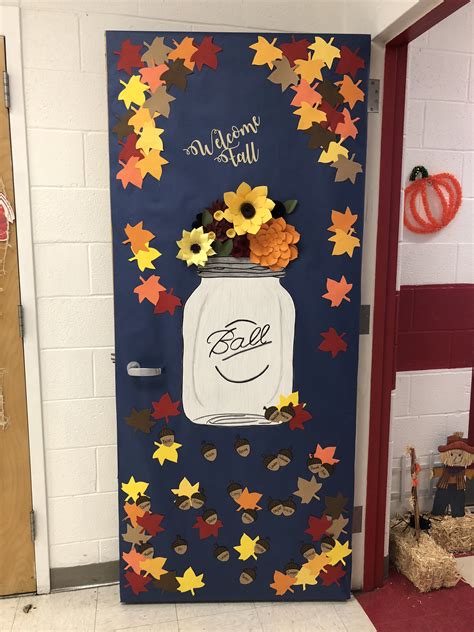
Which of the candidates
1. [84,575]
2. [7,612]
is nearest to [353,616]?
[84,575]

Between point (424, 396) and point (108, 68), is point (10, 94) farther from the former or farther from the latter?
point (424, 396)

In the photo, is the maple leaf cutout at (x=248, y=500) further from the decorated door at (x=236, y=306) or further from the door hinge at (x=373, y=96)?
the door hinge at (x=373, y=96)

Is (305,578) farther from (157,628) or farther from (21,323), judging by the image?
(21,323)

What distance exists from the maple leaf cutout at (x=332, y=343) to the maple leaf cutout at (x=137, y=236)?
73 cm

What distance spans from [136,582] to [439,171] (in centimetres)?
214

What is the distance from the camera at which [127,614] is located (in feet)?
7.32

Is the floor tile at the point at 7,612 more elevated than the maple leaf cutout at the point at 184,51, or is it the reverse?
the maple leaf cutout at the point at 184,51

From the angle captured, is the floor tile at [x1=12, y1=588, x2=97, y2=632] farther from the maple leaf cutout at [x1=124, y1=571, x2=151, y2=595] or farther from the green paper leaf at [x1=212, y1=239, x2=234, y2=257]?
the green paper leaf at [x1=212, y1=239, x2=234, y2=257]

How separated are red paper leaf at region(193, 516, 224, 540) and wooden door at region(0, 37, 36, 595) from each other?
0.68 metres

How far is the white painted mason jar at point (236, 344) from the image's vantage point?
207cm

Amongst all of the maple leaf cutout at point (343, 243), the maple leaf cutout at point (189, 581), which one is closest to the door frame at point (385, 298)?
the maple leaf cutout at point (343, 243)

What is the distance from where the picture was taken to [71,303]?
2201mm

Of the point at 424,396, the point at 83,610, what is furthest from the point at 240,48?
the point at 83,610

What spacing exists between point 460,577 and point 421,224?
1.53m
